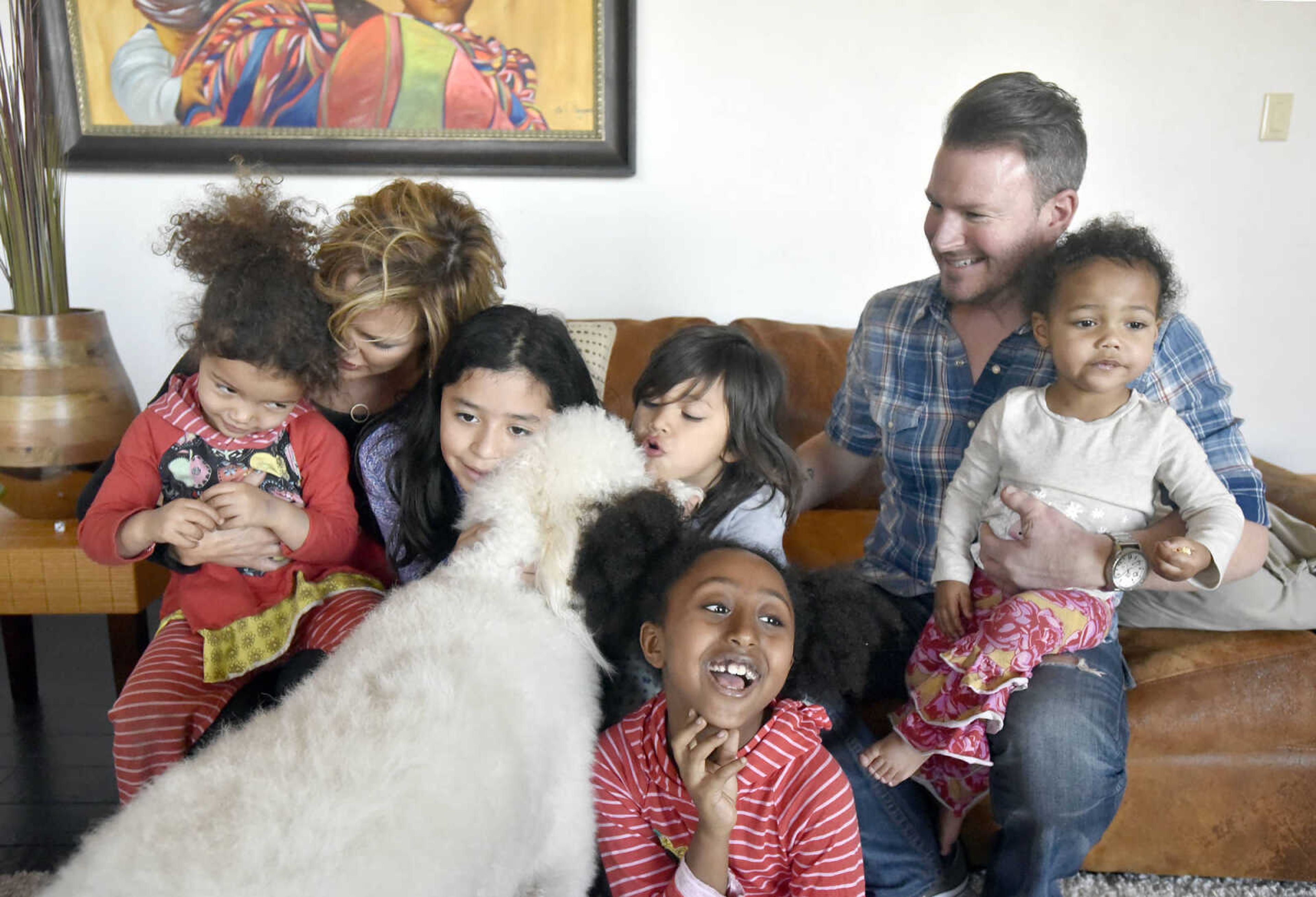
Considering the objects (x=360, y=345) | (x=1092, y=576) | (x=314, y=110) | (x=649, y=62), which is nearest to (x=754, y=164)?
(x=649, y=62)

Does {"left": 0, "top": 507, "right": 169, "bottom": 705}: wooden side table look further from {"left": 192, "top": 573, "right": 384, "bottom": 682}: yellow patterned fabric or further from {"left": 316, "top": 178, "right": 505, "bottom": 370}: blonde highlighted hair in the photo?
{"left": 316, "top": 178, "right": 505, "bottom": 370}: blonde highlighted hair

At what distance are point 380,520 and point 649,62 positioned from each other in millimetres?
1582

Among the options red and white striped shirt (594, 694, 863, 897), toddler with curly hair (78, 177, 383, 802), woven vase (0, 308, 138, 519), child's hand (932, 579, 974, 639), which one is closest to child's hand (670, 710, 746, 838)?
red and white striped shirt (594, 694, 863, 897)

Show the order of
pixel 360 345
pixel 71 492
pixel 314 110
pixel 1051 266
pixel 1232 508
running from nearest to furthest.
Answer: pixel 1232 508, pixel 1051 266, pixel 360 345, pixel 71 492, pixel 314 110

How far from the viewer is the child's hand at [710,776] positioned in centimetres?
114

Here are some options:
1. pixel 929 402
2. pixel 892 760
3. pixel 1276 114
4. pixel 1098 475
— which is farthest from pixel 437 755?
pixel 1276 114

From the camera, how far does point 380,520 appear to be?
5.55 ft

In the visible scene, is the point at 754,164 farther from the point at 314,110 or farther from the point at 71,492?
the point at 71,492

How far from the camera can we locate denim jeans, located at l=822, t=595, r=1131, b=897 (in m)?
1.34

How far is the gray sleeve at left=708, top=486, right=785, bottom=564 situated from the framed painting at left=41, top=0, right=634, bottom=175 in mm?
1430

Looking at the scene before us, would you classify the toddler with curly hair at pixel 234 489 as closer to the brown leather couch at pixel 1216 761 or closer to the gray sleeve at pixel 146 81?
the brown leather couch at pixel 1216 761

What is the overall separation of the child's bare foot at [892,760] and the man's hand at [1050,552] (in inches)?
12.0

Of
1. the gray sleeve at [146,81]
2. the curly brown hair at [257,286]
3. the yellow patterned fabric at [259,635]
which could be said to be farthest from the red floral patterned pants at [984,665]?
the gray sleeve at [146,81]

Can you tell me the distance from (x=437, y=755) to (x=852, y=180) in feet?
7.39
